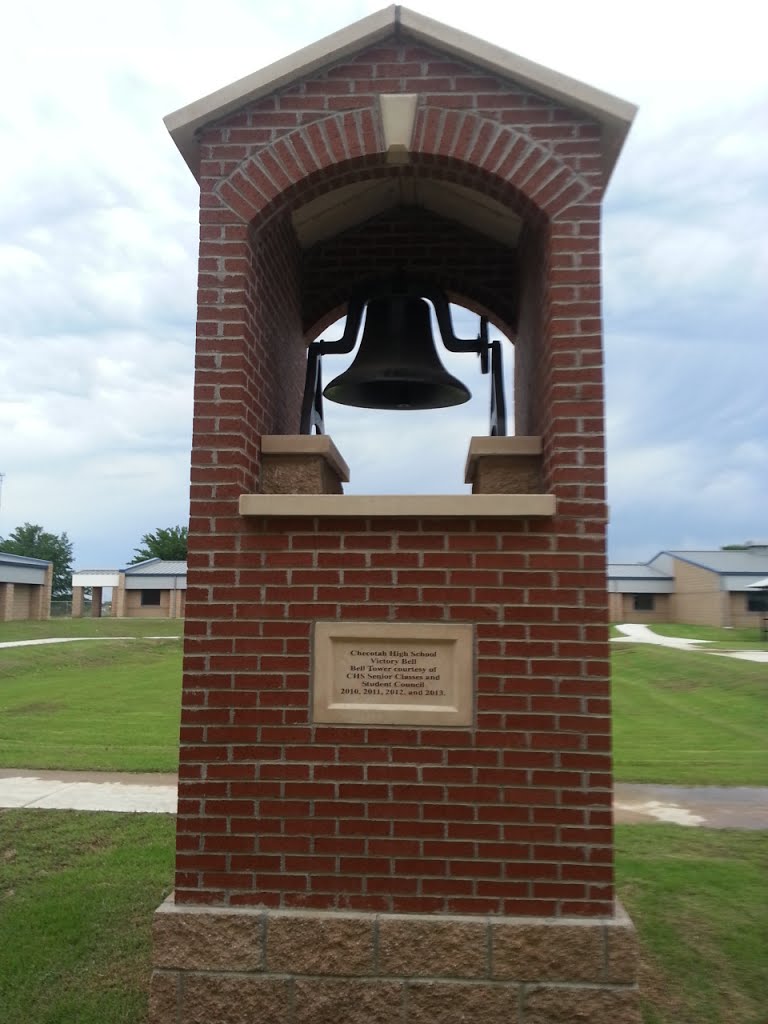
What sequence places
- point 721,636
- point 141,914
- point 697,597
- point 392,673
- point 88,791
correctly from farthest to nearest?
point 697,597 → point 721,636 → point 88,791 → point 141,914 → point 392,673

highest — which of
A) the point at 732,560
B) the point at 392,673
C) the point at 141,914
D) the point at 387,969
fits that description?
the point at 732,560

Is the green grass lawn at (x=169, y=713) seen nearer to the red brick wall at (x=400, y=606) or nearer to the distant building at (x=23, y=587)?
the red brick wall at (x=400, y=606)

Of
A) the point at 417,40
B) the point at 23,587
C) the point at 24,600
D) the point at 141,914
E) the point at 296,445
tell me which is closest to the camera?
the point at 417,40

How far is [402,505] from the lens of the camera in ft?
12.0

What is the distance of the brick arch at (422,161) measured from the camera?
3.82m

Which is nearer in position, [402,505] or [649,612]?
[402,505]

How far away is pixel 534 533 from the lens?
12.0ft

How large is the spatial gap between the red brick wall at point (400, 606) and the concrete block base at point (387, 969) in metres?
0.10

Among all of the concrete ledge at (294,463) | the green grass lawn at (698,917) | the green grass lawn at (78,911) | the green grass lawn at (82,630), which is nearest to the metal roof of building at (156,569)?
the green grass lawn at (82,630)

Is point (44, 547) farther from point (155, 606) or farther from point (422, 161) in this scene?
point (422, 161)

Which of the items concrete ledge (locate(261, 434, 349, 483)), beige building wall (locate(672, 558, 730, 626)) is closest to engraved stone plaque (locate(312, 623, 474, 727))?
concrete ledge (locate(261, 434, 349, 483))

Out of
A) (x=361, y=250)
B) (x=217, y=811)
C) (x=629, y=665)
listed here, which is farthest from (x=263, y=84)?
(x=629, y=665)

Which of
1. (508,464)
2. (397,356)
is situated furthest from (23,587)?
(508,464)

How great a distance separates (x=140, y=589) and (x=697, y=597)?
3175 centimetres
